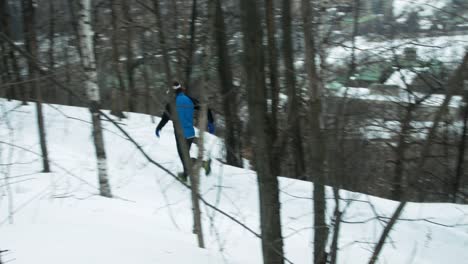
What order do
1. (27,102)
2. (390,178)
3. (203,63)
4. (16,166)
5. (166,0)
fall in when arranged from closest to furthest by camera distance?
1. (203,63)
2. (16,166)
3. (166,0)
4. (27,102)
5. (390,178)

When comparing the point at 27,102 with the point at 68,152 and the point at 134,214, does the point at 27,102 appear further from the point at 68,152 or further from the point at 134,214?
the point at 134,214

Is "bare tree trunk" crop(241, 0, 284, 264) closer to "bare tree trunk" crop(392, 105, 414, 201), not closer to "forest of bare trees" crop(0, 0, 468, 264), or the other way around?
"forest of bare trees" crop(0, 0, 468, 264)

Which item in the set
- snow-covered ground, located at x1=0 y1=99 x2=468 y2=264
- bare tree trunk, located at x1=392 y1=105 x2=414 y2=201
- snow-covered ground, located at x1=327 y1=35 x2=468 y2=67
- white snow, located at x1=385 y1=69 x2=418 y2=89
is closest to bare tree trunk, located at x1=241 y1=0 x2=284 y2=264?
snow-covered ground, located at x1=0 y1=99 x2=468 y2=264

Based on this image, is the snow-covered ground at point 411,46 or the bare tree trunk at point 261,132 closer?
the bare tree trunk at point 261,132

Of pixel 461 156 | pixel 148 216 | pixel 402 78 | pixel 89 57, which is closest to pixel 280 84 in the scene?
pixel 402 78

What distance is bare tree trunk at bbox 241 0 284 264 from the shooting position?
3.31 meters

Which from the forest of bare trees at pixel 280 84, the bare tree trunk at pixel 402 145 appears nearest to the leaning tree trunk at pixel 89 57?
the forest of bare trees at pixel 280 84

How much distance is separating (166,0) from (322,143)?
589 cm

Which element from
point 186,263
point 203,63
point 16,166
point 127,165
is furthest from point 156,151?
point 186,263

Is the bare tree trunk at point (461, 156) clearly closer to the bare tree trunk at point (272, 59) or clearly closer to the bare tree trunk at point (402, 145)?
the bare tree trunk at point (402, 145)

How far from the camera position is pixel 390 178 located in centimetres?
1652

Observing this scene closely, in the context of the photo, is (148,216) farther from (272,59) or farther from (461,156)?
(461,156)

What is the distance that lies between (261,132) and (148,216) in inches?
123

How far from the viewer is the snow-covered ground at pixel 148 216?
4.06m
